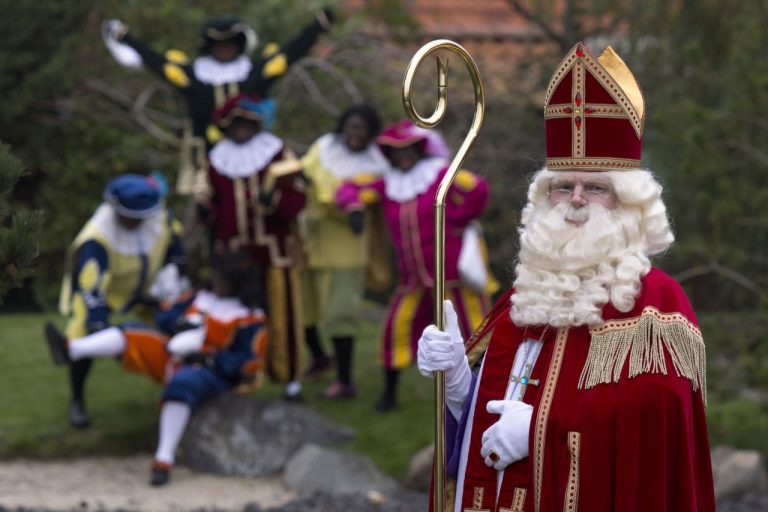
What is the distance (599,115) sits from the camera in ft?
10.7

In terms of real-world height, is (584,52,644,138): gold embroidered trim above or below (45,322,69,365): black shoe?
above

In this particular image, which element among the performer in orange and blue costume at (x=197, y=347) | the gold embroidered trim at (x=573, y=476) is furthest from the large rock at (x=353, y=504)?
the gold embroidered trim at (x=573, y=476)

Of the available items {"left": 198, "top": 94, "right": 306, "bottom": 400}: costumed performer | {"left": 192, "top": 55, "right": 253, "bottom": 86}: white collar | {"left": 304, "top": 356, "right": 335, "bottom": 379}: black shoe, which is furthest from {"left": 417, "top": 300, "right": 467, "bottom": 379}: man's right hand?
{"left": 304, "top": 356, "right": 335, "bottom": 379}: black shoe

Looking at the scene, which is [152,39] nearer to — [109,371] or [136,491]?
[109,371]

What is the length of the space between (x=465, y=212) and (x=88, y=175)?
4.91 m

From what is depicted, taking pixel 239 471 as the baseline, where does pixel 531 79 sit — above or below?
above

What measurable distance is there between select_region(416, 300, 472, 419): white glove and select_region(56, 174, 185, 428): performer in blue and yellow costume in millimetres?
3809

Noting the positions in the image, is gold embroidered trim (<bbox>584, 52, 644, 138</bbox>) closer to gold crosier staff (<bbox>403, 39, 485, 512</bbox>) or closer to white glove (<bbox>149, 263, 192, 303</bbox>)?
gold crosier staff (<bbox>403, 39, 485, 512</bbox>)

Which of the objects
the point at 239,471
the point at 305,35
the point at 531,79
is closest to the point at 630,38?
the point at 531,79

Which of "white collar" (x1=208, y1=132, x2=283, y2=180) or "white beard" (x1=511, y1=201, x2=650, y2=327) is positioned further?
"white collar" (x1=208, y1=132, x2=283, y2=180)

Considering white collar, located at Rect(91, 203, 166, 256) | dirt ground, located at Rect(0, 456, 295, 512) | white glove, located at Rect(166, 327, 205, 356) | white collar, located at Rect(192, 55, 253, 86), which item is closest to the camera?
dirt ground, located at Rect(0, 456, 295, 512)

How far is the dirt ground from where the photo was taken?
6184 mm

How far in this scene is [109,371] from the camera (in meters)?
8.32

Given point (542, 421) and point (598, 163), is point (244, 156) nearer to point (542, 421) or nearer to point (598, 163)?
point (598, 163)
